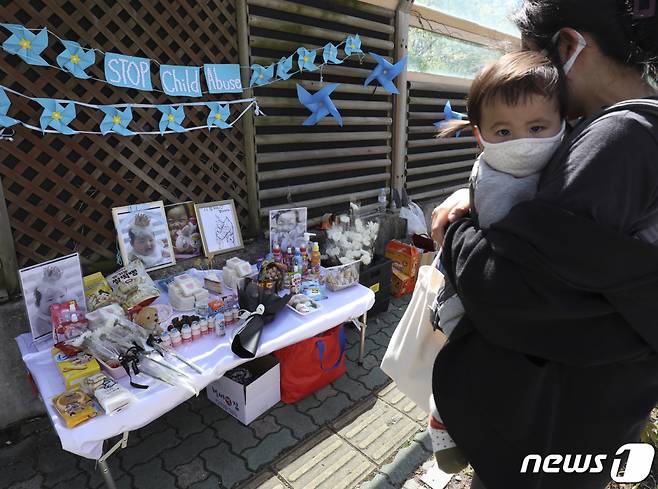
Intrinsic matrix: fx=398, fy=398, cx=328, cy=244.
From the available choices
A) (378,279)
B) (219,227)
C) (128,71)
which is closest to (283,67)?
(128,71)

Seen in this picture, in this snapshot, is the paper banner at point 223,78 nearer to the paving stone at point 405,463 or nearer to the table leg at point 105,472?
the table leg at point 105,472

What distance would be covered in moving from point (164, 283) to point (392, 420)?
199cm

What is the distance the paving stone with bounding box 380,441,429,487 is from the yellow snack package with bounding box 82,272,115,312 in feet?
6.87

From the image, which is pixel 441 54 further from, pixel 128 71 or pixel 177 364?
pixel 177 364

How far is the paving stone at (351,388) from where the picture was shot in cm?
321

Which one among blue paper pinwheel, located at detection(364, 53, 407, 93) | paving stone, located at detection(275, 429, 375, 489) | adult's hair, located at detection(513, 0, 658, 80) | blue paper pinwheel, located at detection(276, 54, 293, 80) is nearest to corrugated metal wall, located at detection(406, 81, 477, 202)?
blue paper pinwheel, located at detection(364, 53, 407, 93)

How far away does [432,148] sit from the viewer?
6059 mm

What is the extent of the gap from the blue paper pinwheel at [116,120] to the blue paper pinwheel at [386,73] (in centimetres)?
254

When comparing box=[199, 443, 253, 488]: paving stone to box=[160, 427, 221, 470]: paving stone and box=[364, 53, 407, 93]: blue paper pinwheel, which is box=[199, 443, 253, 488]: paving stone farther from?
box=[364, 53, 407, 93]: blue paper pinwheel

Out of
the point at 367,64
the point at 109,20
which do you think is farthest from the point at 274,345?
the point at 367,64

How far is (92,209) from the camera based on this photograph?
2832 mm

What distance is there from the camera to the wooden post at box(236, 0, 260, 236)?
3340mm

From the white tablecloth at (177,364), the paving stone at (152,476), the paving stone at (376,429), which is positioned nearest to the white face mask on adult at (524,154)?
the white tablecloth at (177,364)

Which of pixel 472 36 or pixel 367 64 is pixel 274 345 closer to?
pixel 367 64
